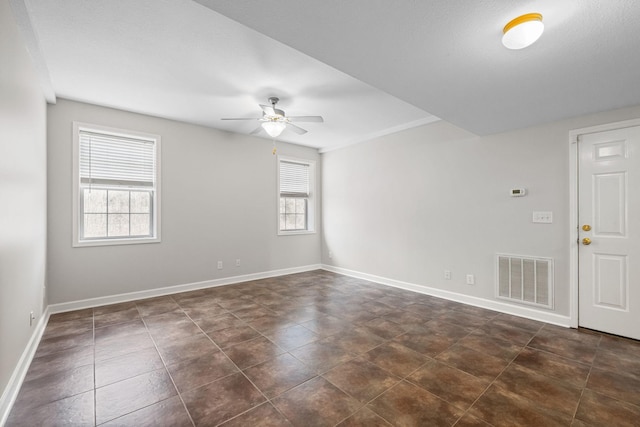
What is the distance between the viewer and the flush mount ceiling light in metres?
1.58

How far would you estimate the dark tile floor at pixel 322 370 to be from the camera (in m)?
1.75

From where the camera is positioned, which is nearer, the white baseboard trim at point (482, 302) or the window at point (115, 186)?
the white baseboard trim at point (482, 302)

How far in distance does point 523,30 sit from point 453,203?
2745 millimetres

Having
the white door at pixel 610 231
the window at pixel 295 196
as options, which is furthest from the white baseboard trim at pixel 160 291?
the white door at pixel 610 231

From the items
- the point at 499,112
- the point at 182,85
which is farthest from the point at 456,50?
the point at 182,85

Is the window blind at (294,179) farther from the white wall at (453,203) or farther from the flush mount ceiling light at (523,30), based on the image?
the flush mount ceiling light at (523,30)

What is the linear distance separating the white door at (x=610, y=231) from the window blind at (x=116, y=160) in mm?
5632

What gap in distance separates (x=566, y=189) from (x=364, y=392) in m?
3.17

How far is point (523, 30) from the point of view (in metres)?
1.60

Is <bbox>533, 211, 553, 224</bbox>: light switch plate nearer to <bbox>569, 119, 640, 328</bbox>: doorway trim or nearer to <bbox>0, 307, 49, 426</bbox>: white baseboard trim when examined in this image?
<bbox>569, 119, 640, 328</bbox>: doorway trim

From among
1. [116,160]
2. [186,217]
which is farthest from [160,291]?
[116,160]

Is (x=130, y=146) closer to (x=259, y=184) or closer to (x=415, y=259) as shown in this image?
(x=259, y=184)

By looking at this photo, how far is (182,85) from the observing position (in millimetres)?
3143

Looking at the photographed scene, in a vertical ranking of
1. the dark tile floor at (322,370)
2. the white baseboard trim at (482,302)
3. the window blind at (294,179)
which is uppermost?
the window blind at (294,179)
